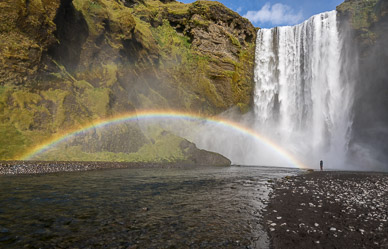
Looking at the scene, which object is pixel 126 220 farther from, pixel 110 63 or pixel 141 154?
pixel 110 63

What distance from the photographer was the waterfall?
43.2 m

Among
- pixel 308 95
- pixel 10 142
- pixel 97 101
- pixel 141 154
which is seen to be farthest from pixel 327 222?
pixel 308 95

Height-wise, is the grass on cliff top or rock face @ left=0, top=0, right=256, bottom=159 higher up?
the grass on cliff top

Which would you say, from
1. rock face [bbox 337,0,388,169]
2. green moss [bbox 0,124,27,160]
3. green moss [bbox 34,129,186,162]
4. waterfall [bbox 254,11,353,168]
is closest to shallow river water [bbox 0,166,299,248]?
green moss [bbox 0,124,27,160]

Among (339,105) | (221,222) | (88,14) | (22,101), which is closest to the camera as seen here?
(221,222)

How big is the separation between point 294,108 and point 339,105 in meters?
8.11

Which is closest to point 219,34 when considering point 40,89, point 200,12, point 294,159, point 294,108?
point 200,12

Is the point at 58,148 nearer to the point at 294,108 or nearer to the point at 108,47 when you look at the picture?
the point at 108,47

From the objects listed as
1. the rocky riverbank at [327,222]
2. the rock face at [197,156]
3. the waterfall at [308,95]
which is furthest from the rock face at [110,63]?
the rocky riverbank at [327,222]

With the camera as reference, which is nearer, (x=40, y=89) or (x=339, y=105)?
(x=40, y=89)

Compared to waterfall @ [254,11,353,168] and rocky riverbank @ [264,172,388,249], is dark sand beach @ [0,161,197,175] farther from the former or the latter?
waterfall @ [254,11,353,168]

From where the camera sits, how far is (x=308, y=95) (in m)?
46.5

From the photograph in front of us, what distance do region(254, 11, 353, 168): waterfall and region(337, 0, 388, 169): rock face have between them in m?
2.00

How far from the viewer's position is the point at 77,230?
18.9 feet
